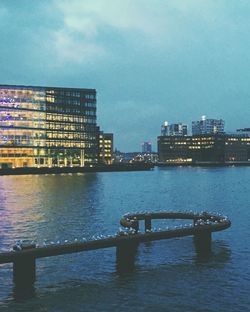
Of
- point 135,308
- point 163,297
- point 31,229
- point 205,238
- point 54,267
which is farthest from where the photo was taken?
point 31,229

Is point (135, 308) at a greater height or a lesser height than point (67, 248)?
lesser

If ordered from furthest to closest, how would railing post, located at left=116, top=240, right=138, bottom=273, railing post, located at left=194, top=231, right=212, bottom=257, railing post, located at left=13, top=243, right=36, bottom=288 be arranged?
1. railing post, located at left=194, top=231, right=212, bottom=257
2. railing post, located at left=116, top=240, right=138, bottom=273
3. railing post, located at left=13, top=243, right=36, bottom=288

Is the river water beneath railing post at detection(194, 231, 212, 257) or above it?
beneath

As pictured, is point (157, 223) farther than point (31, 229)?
Yes

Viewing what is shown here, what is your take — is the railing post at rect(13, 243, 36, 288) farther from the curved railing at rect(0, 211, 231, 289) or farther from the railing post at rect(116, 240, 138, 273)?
the railing post at rect(116, 240, 138, 273)

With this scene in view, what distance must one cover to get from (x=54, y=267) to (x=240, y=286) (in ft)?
41.6

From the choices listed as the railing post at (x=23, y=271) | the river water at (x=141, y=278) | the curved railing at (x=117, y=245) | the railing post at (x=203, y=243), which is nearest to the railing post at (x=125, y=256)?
the curved railing at (x=117, y=245)

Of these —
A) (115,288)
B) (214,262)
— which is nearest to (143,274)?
(115,288)

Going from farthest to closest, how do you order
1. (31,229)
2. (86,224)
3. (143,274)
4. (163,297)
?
(86,224), (31,229), (143,274), (163,297)

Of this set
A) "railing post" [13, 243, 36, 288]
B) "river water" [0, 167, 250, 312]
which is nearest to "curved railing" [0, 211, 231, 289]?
"railing post" [13, 243, 36, 288]

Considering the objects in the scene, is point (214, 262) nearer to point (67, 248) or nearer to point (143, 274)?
point (143, 274)

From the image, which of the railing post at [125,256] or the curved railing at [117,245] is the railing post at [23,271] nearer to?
the curved railing at [117,245]

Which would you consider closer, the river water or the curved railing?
the river water

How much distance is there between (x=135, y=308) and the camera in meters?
26.2
